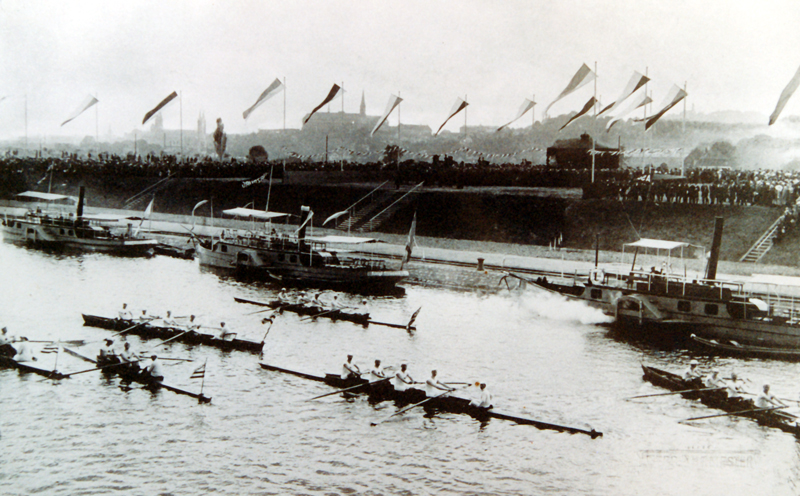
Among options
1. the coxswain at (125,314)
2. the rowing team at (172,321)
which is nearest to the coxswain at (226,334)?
the rowing team at (172,321)

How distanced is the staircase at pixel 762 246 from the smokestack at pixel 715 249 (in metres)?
0.86

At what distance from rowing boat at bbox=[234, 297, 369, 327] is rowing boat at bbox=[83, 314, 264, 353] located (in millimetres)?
3840

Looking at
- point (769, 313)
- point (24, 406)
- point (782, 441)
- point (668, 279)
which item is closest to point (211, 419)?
point (24, 406)

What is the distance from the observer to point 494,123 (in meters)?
25.5

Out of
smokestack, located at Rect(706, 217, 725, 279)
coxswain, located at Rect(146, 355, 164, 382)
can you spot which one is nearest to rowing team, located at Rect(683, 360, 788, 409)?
smokestack, located at Rect(706, 217, 725, 279)

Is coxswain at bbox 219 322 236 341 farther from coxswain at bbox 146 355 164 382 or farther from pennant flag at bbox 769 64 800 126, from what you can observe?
pennant flag at bbox 769 64 800 126

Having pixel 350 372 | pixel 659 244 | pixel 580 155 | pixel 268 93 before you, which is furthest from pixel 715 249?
pixel 268 93

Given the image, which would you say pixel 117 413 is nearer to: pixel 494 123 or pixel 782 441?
pixel 782 441

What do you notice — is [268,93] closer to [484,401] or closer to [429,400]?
[429,400]

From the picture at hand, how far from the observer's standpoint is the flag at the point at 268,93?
23.7 meters

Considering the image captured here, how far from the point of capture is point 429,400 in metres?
15.7

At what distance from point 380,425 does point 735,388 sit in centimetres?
875

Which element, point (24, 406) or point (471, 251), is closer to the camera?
point (24, 406)

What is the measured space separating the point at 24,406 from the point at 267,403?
6302mm
